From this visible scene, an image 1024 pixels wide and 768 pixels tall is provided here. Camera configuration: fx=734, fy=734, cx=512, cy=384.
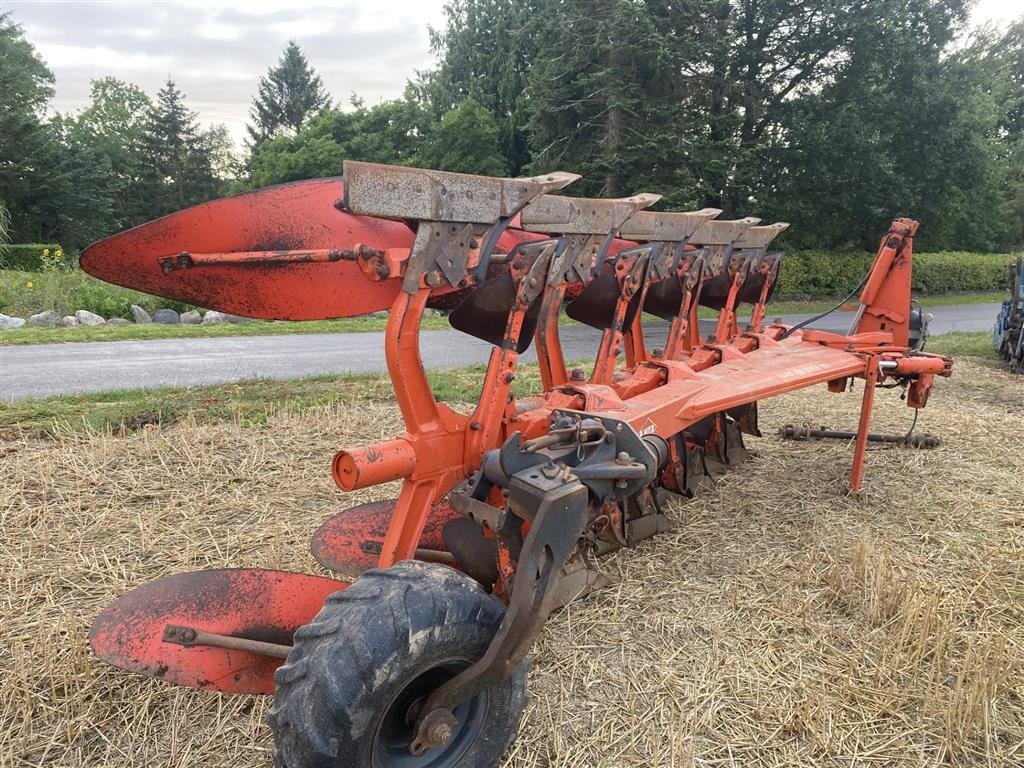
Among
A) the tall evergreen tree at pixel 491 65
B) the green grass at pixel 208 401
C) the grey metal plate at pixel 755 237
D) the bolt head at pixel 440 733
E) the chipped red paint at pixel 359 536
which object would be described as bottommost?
the green grass at pixel 208 401

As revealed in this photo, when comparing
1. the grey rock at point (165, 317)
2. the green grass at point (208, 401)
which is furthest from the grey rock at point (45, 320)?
the green grass at point (208, 401)

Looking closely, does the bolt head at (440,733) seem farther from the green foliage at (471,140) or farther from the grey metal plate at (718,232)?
the green foliage at (471,140)

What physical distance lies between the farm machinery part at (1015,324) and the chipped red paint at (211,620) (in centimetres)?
1009

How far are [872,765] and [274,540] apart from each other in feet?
8.70

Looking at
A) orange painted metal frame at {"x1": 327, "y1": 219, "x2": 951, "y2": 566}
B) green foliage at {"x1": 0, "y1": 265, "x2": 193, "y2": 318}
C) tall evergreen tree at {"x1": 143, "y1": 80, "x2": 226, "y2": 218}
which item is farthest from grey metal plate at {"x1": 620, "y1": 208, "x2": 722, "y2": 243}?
tall evergreen tree at {"x1": 143, "y1": 80, "x2": 226, "y2": 218}

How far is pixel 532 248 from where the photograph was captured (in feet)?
9.43

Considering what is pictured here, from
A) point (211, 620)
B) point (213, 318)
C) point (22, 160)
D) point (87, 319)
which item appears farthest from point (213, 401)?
point (22, 160)

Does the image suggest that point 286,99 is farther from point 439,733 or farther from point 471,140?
point 439,733

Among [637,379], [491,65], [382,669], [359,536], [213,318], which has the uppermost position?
[491,65]

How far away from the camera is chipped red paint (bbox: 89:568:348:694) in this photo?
218cm

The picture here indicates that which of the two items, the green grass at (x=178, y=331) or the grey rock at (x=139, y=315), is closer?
the green grass at (x=178, y=331)

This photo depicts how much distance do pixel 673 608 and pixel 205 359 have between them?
743 centimetres

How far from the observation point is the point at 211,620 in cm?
235

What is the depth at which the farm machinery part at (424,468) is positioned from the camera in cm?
178
